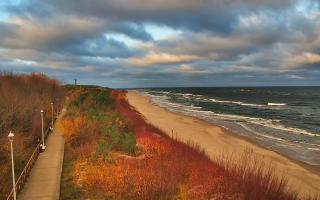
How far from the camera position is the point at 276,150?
28844mm

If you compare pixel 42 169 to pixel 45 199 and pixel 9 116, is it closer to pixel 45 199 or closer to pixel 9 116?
pixel 45 199

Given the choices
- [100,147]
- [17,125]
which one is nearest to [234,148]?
[100,147]

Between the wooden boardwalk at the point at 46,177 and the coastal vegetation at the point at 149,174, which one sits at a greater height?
the coastal vegetation at the point at 149,174

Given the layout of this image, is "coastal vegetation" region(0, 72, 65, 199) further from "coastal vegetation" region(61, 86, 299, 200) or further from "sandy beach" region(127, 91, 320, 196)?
"sandy beach" region(127, 91, 320, 196)

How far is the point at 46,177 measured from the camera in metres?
16.6

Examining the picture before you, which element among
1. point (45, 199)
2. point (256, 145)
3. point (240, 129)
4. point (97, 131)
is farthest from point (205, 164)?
point (240, 129)

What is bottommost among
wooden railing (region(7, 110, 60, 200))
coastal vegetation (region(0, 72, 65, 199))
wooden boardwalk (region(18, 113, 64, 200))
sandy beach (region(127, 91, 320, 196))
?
sandy beach (region(127, 91, 320, 196))

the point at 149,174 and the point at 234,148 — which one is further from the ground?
the point at 149,174

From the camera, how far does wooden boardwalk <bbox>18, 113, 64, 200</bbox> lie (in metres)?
14.4

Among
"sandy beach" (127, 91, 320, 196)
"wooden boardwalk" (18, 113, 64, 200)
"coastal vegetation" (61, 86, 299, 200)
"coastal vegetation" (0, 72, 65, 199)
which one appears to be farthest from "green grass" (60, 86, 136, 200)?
"sandy beach" (127, 91, 320, 196)

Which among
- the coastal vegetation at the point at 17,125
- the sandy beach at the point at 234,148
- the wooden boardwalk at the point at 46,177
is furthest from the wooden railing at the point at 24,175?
the sandy beach at the point at 234,148

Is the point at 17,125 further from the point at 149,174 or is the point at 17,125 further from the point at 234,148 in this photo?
the point at 234,148

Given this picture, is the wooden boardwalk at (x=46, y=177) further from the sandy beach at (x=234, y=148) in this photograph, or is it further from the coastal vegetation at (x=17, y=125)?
the sandy beach at (x=234, y=148)

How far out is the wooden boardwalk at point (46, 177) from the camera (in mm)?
14398
